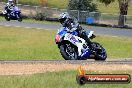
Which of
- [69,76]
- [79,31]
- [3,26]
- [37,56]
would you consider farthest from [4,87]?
[3,26]

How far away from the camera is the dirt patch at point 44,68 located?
1270cm

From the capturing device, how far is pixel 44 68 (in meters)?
13.4

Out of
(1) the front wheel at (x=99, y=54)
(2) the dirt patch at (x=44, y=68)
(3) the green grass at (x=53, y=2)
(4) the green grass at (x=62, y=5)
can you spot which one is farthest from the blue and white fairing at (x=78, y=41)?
(3) the green grass at (x=53, y=2)

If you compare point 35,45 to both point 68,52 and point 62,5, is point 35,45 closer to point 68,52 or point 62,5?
point 68,52

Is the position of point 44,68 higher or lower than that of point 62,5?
higher

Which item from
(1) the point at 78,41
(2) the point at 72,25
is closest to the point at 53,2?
(1) the point at 78,41

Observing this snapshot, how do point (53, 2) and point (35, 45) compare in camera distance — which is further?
point (53, 2)

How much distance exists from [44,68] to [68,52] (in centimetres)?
235

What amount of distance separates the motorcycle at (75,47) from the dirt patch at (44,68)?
4.40 ft

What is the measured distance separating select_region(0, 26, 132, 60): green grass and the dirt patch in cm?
551

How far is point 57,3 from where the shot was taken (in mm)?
61750

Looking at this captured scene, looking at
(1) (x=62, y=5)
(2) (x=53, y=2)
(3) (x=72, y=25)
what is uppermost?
(3) (x=72, y=25)

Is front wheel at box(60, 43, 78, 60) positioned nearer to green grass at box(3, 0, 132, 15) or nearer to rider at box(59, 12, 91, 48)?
rider at box(59, 12, 91, 48)

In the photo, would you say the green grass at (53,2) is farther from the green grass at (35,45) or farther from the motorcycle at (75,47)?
the motorcycle at (75,47)
